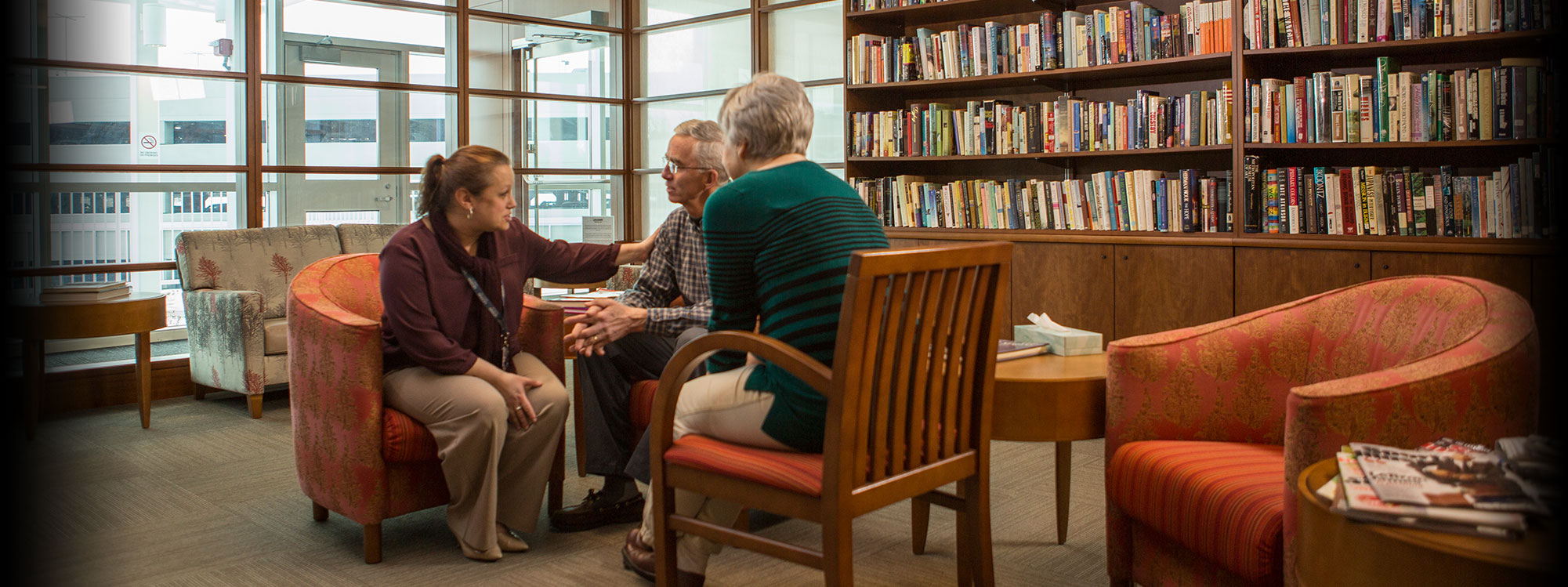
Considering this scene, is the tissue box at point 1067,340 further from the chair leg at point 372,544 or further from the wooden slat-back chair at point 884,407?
the chair leg at point 372,544

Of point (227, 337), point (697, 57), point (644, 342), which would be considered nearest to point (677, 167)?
point (644, 342)

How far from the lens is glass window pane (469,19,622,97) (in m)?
5.99

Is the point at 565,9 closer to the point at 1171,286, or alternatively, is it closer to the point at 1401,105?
the point at 1171,286

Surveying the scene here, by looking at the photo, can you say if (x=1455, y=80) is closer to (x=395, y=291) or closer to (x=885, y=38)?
(x=885, y=38)

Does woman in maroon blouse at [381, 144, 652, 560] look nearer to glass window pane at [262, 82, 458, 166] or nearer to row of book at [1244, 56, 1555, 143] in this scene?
row of book at [1244, 56, 1555, 143]

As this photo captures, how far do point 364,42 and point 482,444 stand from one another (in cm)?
369

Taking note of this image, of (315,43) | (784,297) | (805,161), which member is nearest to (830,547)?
(784,297)

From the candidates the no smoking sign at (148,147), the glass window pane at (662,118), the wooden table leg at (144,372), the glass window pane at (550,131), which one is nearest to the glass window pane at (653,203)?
the glass window pane at (662,118)

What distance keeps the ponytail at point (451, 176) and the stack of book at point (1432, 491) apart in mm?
1919

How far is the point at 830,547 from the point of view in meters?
1.70

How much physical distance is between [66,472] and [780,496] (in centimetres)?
140

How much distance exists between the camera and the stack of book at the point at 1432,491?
1.19 meters

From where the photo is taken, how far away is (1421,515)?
1.22m

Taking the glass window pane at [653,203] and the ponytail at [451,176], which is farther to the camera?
the glass window pane at [653,203]
